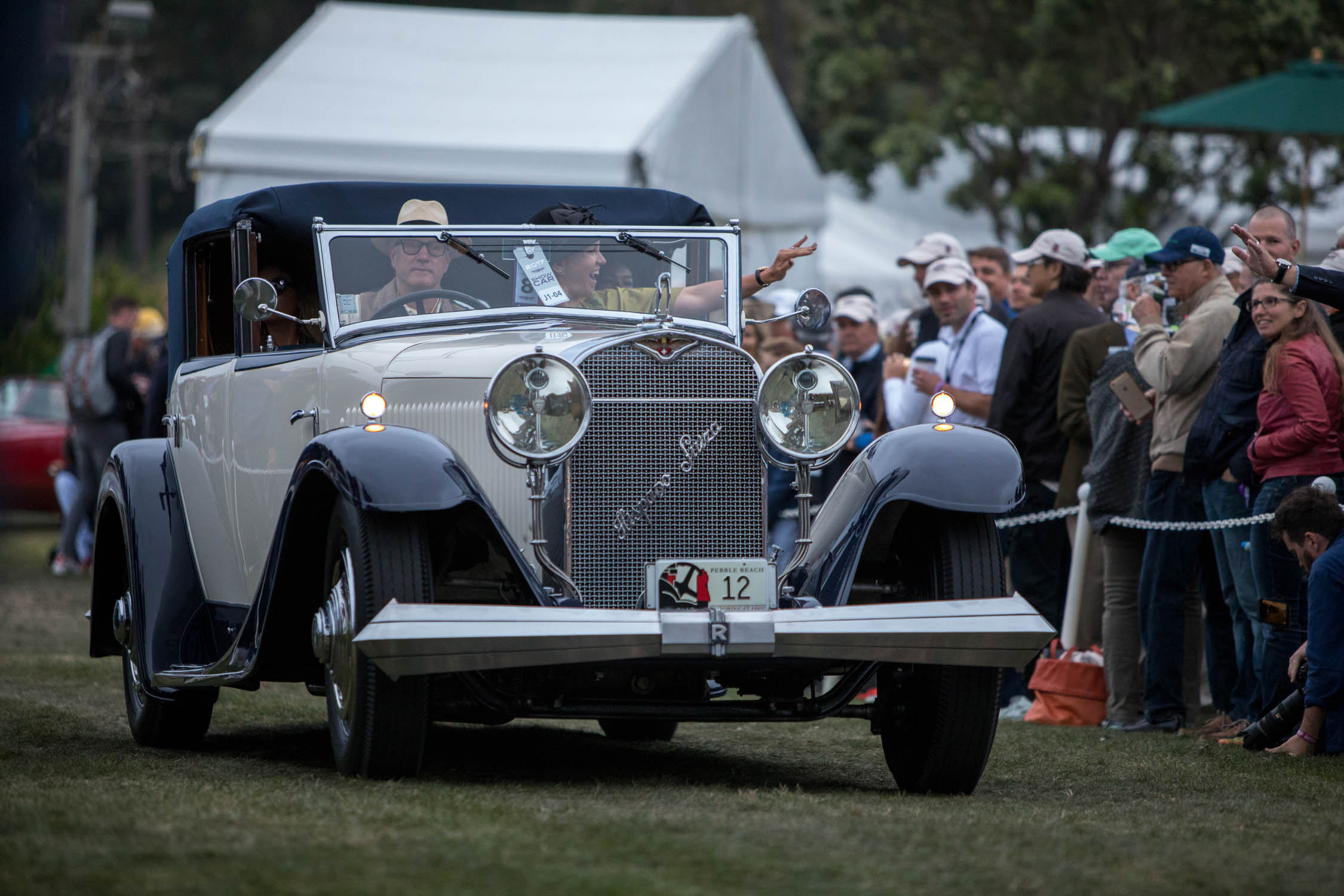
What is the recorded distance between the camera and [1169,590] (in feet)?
24.2

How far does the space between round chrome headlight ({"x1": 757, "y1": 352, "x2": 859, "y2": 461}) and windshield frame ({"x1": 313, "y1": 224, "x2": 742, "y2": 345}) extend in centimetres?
76

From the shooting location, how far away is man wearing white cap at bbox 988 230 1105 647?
331 inches

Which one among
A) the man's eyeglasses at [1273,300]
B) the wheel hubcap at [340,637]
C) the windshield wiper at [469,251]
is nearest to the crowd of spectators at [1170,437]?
the man's eyeglasses at [1273,300]

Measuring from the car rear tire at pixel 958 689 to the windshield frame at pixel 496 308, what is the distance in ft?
4.08

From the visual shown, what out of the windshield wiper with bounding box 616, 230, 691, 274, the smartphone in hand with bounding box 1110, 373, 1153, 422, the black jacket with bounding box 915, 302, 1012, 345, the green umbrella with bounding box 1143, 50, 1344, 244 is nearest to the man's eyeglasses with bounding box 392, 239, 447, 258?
the windshield wiper with bounding box 616, 230, 691, 274

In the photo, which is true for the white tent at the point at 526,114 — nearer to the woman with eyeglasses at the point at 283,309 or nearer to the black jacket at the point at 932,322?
the black jacket at the point at 932,322

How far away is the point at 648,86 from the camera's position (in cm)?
1606

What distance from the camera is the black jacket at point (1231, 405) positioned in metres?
6.88

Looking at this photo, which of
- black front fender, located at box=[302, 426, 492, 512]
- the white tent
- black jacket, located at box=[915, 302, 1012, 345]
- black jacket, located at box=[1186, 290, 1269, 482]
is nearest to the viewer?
black front fender, located at box=[302, 426, 492, 512]

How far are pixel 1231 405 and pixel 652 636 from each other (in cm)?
338

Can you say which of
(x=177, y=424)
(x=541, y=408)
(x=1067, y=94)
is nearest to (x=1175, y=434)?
(x=541, y=408)

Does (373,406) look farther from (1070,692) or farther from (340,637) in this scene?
(1070,692)

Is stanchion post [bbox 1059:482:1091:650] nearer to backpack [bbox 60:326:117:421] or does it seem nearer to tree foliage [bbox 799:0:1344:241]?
backpack [bbox 60:326:117:421]

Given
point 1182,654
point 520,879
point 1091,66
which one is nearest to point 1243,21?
point 1091,66
